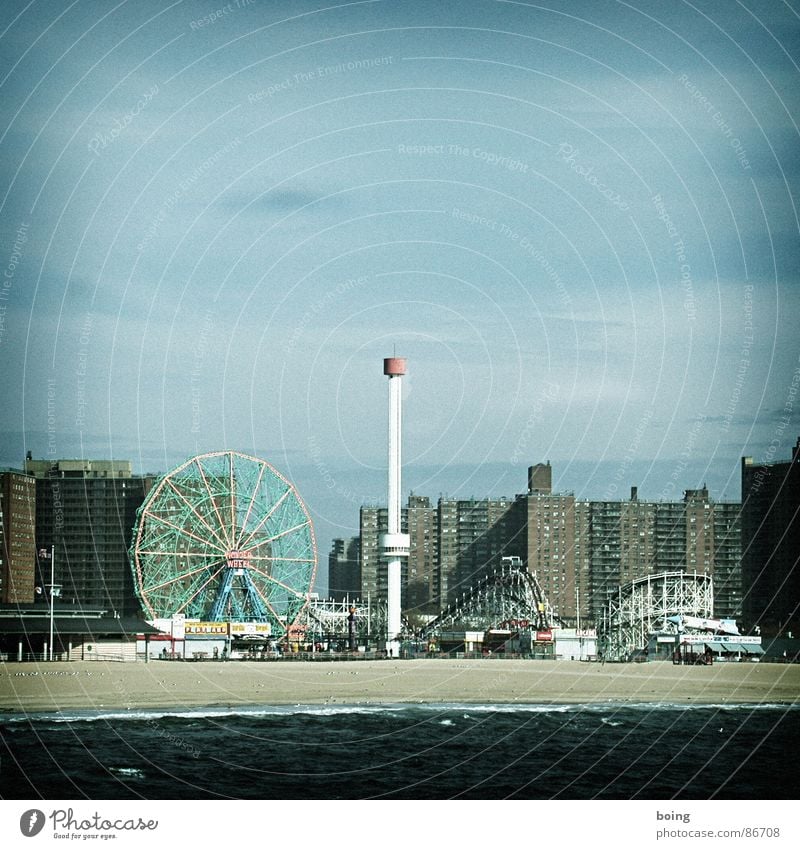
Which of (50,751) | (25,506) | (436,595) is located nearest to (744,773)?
(50,751)

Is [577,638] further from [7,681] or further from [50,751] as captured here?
[50,751]

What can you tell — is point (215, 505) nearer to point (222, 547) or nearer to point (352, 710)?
point (222, 547)

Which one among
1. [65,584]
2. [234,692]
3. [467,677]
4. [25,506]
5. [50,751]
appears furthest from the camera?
[65,584]

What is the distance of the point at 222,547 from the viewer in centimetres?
8125

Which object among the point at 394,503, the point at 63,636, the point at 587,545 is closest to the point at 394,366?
the point at 394,503

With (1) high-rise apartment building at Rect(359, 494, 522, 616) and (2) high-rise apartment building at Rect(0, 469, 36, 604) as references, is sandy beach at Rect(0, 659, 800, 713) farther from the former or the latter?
(1) high-rise apartment building at Rect(359, 494, 522, 616)

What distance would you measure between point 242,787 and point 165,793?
176cm

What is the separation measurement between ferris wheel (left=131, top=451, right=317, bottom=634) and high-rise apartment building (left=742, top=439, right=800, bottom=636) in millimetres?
31273

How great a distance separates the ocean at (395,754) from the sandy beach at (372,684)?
91.2 inches

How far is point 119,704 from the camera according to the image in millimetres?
44375

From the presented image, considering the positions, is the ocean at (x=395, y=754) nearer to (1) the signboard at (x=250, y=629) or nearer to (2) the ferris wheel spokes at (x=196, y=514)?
(1) the signboard at (x=250, y=629)

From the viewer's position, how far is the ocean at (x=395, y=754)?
28.4 m

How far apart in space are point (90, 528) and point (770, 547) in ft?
173

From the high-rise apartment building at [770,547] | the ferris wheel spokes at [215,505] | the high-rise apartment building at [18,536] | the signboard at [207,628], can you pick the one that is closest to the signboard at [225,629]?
the signboard at [207,628]
